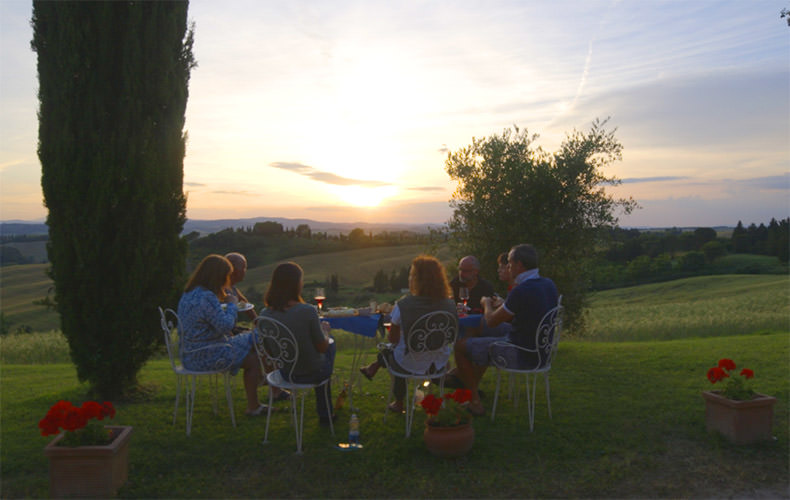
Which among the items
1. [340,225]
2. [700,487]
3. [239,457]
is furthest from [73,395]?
[340,225]

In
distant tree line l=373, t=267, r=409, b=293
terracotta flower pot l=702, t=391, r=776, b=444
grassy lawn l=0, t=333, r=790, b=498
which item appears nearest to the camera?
grassy lawn l=0, t=333, r=790, b=498

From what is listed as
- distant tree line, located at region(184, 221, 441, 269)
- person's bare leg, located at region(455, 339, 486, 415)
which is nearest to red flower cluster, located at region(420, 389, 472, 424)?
person's bare leg, located at region(455, 339, 486, 415)

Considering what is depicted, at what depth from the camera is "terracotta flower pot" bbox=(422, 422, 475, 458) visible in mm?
4836

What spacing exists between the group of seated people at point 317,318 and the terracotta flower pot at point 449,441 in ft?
2.65

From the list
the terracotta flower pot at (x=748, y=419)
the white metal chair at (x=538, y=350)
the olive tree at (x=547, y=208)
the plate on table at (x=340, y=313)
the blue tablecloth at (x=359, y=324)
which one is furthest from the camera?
the olive tree at (x=547, y=208)

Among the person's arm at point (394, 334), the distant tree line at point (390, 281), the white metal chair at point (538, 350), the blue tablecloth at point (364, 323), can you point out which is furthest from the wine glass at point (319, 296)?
the distant tree line at point (390, 281)

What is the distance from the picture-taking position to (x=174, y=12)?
6.70 m

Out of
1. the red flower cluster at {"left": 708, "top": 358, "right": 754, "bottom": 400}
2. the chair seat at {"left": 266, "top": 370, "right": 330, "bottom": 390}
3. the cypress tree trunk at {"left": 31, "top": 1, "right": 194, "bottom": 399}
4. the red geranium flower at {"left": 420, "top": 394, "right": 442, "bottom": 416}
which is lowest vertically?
the red geranium flower at {"left": 420, "top": 394, "right": 442, "bottom": 416}

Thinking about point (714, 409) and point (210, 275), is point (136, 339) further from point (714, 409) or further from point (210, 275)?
point (714, 409)

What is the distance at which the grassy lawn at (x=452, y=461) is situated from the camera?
4344 millimetres

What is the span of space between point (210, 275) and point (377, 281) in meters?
29.4

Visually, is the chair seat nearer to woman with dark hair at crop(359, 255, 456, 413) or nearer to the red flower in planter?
woman with dark hair at crop(359, 255, 456, 413)

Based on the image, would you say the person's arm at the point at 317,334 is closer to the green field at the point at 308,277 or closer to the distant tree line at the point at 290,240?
the green field at the point at 308,277

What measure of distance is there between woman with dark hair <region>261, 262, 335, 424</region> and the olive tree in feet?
21.1
